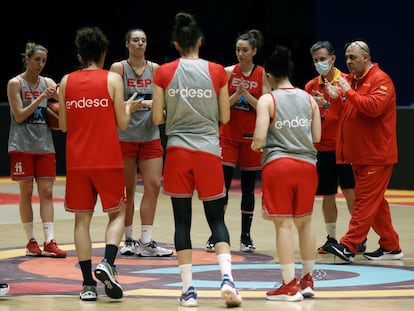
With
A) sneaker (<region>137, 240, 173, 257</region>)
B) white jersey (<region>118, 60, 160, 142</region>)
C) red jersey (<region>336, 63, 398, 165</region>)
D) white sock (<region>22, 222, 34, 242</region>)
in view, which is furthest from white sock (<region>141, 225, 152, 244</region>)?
red jersey (<region>336, 63, 398, 165</region>)

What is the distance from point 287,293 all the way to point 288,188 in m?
0.81

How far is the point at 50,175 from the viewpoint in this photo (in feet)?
34.0

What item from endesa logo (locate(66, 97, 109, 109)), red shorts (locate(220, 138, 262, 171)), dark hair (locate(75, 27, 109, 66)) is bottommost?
red shorts (locate(220, 138, 262, 171))

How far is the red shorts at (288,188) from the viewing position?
310 inches

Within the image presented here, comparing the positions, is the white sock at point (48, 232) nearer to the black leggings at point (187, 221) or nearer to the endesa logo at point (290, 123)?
the black leggings at point (187, 221)

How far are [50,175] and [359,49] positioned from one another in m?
3.35

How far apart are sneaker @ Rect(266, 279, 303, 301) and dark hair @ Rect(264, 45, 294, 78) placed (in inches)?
64.0

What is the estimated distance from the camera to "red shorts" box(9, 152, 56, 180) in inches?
402

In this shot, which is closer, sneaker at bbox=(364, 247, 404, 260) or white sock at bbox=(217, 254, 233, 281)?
white sock at bbox=(217, 254, 233, 281)

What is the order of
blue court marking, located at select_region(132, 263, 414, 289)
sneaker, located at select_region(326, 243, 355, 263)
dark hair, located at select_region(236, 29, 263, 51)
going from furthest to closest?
dark hair, located at select_region(236, 29, 263, 51) → sneaker, located at select_region(326, 243, 355, 263) → blue court marking, located at select_region(132, 263, 414, 289)

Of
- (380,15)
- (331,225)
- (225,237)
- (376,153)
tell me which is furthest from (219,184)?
(380,15)

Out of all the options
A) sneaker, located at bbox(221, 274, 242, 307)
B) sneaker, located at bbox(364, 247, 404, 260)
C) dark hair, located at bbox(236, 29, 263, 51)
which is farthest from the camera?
dark hair, located at bbox(236, 29, 263, 51)

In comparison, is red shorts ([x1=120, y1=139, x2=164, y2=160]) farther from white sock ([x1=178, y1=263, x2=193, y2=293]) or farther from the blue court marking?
white sock ([x1=178, y1=263, x2=193, y2=293])

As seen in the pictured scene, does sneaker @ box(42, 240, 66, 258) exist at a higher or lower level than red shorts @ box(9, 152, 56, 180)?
lower
